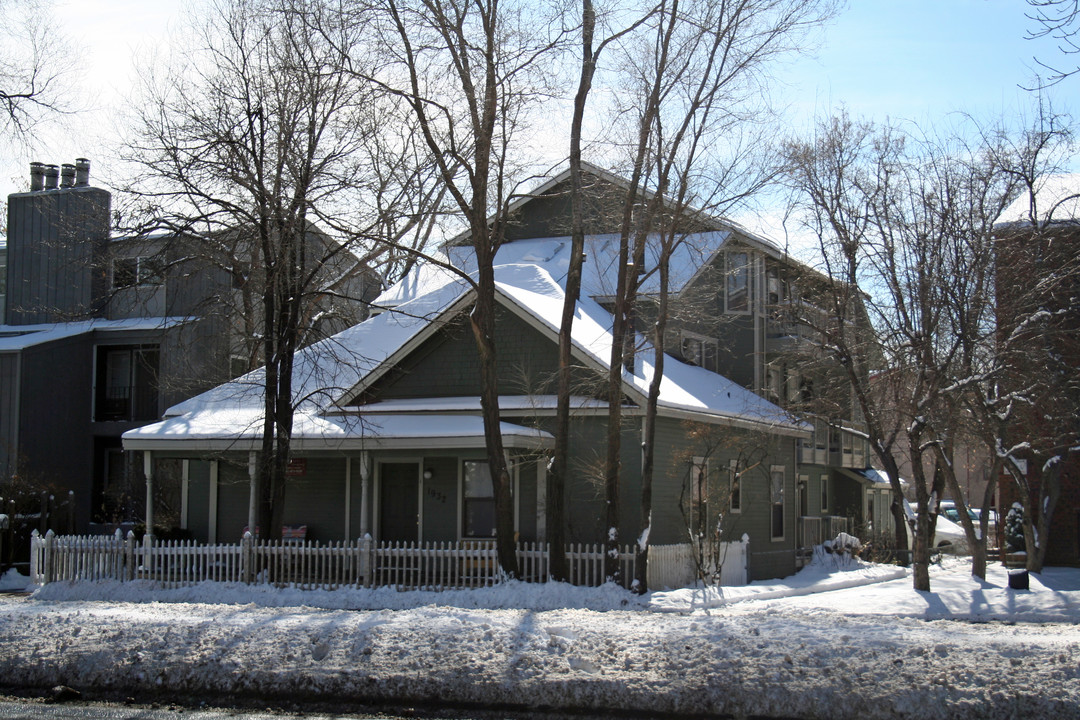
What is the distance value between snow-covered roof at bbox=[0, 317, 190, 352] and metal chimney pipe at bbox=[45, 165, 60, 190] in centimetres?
484

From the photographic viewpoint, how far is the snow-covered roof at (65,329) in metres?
28.8

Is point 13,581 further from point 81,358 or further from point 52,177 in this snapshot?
point 52,177

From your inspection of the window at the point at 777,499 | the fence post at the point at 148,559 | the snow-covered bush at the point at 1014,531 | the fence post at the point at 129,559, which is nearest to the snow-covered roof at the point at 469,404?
the fence post at the point at 148,559

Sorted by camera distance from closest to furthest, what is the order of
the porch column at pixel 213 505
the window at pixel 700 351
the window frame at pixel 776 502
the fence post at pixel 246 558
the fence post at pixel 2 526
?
1. the fence post at pixel 246 558
2. the fence post at pixel 2 526
3. the porch column at pixel 213 505
4. the window frame at pixel 776 502
5. the window at pixel 700 351

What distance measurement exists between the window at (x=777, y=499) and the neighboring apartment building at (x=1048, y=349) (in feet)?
18.2

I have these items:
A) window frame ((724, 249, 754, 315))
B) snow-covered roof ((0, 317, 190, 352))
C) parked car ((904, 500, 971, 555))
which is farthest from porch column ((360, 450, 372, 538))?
parked car ((904, 500, 971, 555))

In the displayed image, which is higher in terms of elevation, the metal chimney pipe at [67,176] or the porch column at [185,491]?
the metal chimney pipe at [67,176]

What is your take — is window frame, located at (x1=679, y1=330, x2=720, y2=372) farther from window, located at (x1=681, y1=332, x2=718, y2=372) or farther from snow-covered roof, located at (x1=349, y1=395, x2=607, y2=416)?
snow-covered roof, located at (x1=349, y1=395, x2=607, y2=416)

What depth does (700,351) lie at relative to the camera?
26.3 m

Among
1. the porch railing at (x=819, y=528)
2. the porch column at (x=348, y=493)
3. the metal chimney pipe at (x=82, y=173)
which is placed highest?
the metal chimney pipe at (x=82, y=173)

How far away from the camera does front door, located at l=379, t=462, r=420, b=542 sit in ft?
70.7

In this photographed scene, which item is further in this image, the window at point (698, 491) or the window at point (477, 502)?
the window at point (698, 491)

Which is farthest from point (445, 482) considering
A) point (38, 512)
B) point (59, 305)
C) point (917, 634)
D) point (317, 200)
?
point (59, 305)

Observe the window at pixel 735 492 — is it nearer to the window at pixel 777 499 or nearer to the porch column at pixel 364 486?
the window at pixel 777 499
